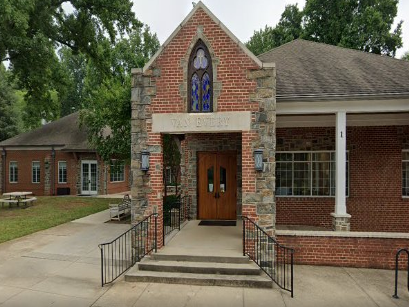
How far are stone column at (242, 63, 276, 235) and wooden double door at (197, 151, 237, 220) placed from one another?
12.1ft

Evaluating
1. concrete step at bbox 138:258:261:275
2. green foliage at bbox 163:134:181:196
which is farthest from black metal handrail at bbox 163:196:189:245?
green foliage at bbox 163:134:181:196

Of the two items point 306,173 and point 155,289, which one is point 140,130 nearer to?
point 155,289

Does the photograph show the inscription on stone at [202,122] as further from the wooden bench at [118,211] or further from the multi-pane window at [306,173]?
the wooden bench at [118,211]

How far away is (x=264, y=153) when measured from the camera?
719 cm

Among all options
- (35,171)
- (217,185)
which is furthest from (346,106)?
(35,171)

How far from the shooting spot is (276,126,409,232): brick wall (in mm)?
10391

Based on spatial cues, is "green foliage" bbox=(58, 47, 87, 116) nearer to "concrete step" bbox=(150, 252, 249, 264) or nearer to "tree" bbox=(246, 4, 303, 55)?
"tree" bbox=(246, 4, 303, 55)

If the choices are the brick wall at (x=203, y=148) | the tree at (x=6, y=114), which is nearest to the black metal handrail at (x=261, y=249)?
the brick wall at (x=203, y=148)

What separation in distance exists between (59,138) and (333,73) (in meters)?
20.9

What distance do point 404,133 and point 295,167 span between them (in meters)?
3.94

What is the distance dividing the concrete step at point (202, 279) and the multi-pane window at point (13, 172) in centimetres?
2141

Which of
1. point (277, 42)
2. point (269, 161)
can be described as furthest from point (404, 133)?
point (277, 42)

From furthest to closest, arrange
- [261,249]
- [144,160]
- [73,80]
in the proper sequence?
[73,80] → [144,160] → [261,249]

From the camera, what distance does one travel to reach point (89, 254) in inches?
334
